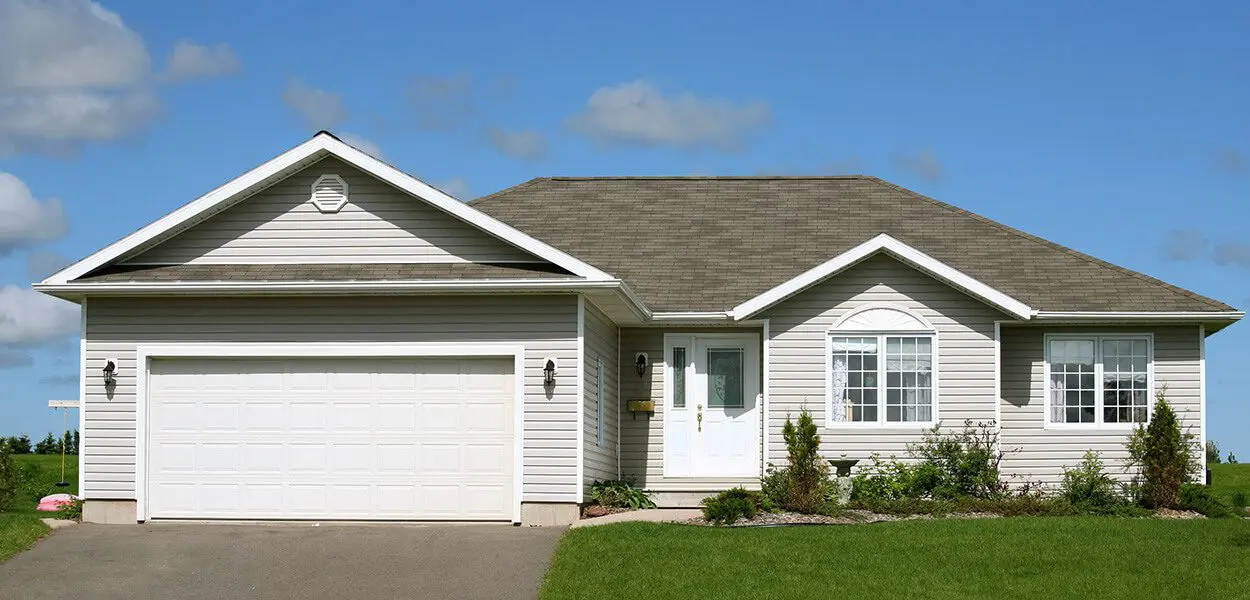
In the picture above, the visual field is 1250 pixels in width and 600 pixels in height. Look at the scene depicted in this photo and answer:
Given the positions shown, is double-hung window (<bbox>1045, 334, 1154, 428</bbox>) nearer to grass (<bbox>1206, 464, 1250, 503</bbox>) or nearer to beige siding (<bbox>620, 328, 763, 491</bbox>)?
grass (<bbox>1206, 464, 1250, 503</bbox>)

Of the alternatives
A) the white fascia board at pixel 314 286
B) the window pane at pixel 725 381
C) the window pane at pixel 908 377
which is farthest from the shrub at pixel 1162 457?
the white fascia board at pixel 314 286

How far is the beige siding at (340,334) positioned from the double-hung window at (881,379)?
461 centimetres

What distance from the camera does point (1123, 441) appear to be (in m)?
21.1

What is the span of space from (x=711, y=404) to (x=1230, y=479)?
38.1 ft

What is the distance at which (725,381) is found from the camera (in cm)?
Result: 2197

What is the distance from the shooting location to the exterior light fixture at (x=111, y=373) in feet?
60.5

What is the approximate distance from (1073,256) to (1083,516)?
5.27m

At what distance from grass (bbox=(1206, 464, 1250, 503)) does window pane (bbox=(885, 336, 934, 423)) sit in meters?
5.98

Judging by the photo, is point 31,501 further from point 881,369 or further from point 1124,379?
point 1124,379

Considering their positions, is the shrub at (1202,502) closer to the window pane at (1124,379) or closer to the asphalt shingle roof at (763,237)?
the window pane at (1124,379)

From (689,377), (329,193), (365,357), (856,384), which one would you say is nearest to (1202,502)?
(856,384)

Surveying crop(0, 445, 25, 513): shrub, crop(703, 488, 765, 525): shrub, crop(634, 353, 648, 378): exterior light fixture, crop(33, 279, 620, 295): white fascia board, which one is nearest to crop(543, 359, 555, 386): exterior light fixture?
crop(33, 279, 620, 295): white fascia board

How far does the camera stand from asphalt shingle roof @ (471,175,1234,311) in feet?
71.3

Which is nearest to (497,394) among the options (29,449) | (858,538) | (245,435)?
(245,435)
